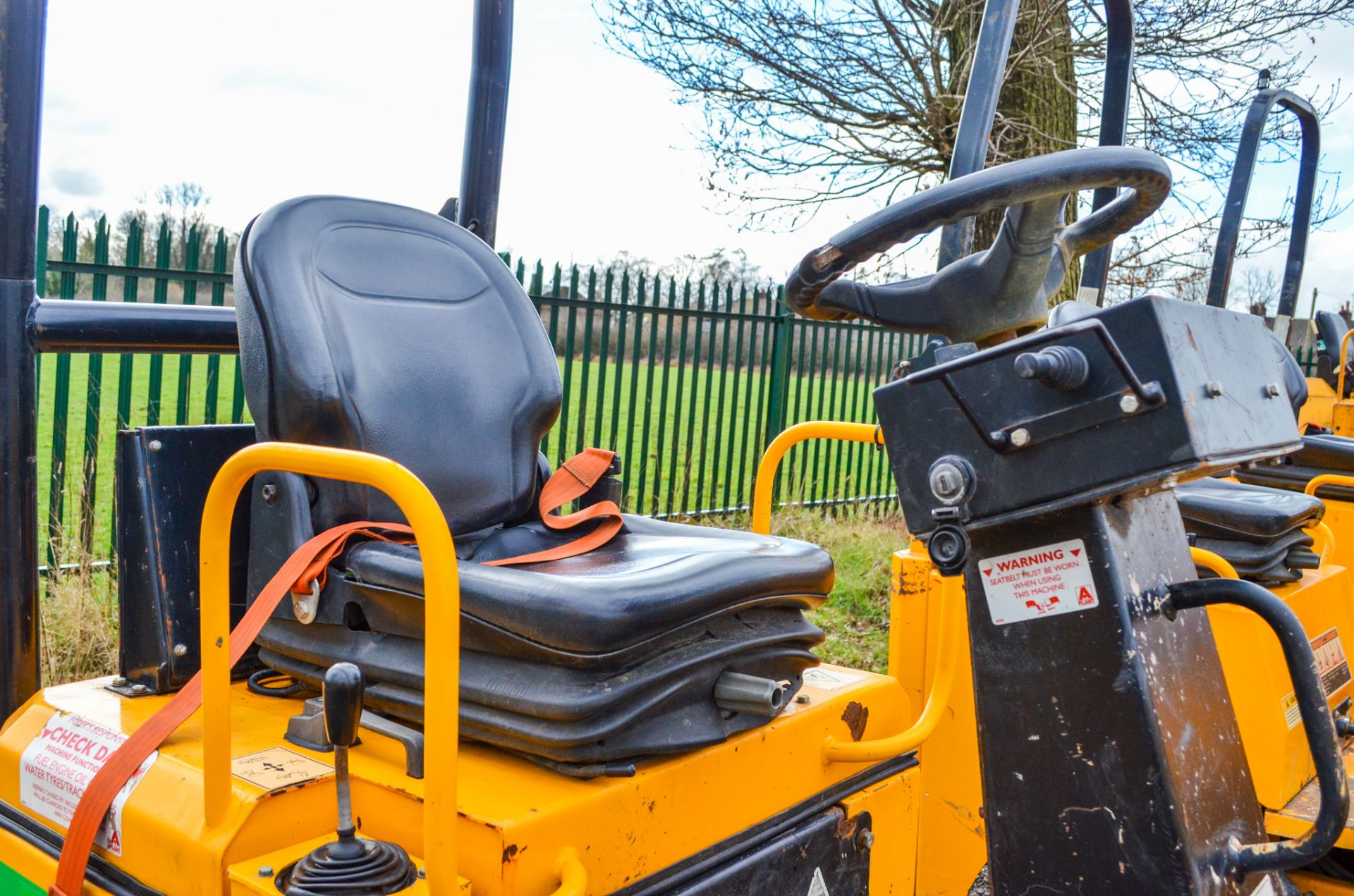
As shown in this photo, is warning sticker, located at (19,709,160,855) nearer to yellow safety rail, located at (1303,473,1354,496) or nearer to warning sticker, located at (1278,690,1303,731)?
warning sticker, located at (1278,690,1303,731)

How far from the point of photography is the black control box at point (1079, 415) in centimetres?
108

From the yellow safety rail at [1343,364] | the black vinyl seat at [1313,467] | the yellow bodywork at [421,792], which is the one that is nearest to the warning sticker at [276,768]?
the yellow bodywork at [421,792]

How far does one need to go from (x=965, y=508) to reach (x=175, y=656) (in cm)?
124

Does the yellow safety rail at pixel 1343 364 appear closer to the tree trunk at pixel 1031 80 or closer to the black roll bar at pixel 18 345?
the tree trunk at pixel 1031 80

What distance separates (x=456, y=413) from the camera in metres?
1.95

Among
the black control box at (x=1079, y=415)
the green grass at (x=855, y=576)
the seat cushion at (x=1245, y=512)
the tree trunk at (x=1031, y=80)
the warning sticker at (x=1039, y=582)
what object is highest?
the tree trunk at (x=1031, y=80)

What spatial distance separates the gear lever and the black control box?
0.63 m

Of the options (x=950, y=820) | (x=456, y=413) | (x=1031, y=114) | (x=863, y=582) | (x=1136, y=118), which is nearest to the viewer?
(x=456, y=413)

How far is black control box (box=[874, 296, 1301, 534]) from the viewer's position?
1082 millimetres

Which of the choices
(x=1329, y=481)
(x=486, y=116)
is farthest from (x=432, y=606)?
(x=1329, y=481)

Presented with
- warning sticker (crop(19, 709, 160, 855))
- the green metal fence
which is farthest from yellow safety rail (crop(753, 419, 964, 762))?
the green metal fence

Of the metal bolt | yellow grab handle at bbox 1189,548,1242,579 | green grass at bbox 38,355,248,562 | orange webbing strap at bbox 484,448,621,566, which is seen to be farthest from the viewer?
green grass at bbox 38,355,248,562

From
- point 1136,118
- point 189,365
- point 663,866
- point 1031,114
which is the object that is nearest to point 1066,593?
point 663,866

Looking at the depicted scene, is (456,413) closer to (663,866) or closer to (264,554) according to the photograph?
(264,554)
